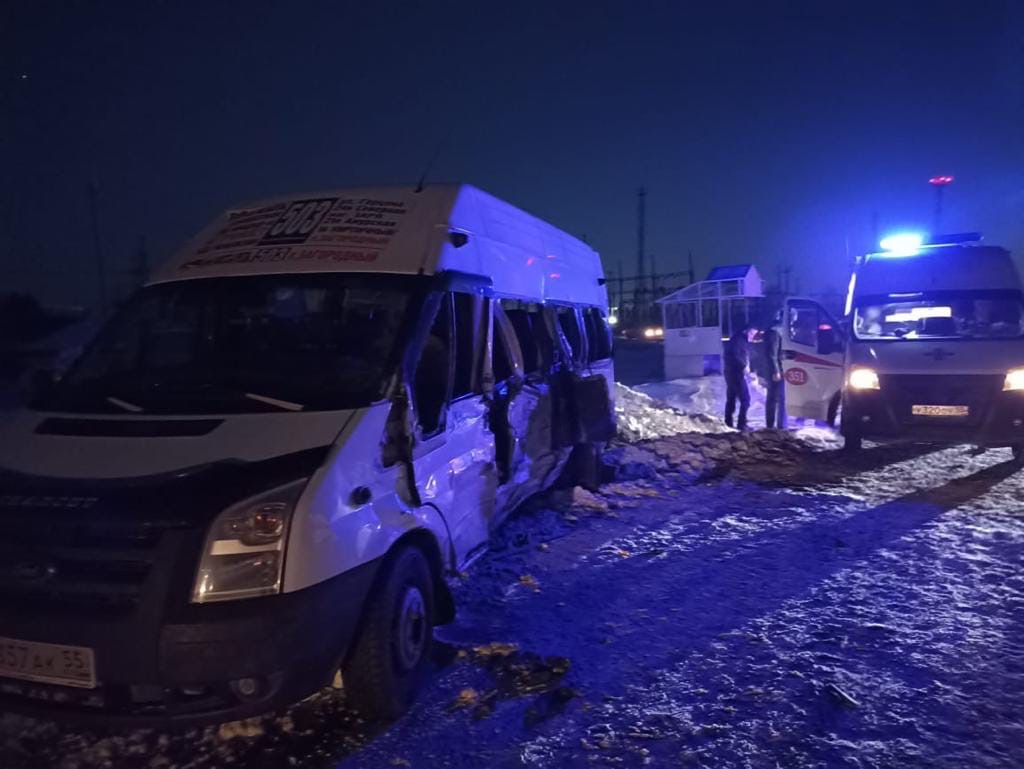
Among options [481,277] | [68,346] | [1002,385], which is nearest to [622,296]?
[68,346]

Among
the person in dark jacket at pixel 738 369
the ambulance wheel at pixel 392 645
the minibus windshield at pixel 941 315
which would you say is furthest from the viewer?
the person in dark jacket at pixel 738 369

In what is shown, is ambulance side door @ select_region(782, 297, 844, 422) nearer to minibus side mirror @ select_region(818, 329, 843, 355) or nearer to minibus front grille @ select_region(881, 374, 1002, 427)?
minibus side mirror @ select_region(818, 329, 843, 355)

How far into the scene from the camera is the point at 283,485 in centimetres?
300

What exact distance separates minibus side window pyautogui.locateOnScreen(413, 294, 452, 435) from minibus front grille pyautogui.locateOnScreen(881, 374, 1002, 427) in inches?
250

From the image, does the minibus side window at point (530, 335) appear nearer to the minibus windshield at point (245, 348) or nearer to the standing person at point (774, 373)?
the minibus windshield at point (245, 348)

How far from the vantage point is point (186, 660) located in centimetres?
282

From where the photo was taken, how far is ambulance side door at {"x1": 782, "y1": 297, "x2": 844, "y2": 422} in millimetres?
10531

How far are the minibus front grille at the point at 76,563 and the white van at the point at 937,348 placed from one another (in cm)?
815

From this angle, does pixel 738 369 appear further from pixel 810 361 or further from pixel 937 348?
pixel 937 348

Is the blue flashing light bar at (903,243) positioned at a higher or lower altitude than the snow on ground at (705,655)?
higher

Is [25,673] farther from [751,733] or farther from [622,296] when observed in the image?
[622,296]

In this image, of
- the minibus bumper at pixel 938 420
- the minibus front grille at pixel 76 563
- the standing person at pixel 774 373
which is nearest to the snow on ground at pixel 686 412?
the standing person at pixel 774 373

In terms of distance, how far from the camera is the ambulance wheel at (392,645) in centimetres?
339

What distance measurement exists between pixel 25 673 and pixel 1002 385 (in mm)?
9003
